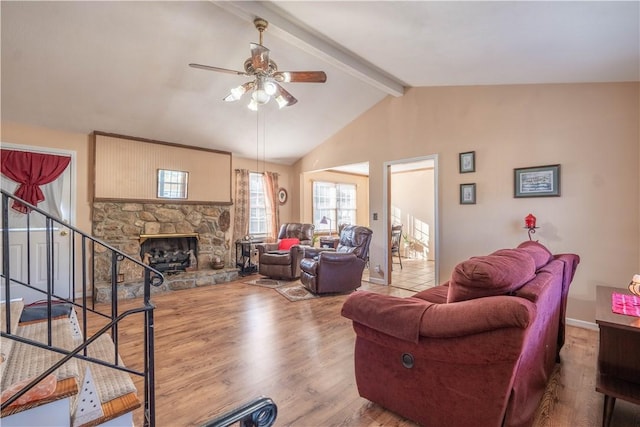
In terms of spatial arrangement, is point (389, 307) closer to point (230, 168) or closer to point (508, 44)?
point (508, 44)

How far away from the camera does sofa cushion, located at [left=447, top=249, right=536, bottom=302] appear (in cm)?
147

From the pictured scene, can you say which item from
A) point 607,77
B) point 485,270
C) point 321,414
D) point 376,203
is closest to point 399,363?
point 321,414

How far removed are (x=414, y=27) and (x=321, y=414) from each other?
3.10 m

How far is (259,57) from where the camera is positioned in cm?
281

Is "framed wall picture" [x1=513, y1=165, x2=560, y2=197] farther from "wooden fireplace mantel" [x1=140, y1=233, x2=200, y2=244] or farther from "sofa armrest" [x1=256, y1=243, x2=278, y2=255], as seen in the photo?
"wooden fireplace mantel" [x1=140, y1=233, x2=200, y2=244]

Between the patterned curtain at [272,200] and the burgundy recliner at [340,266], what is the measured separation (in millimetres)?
2270

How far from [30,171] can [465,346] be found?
5462 mm

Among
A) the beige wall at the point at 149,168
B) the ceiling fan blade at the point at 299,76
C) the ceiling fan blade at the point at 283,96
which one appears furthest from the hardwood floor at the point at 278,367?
the ceiling fan blade at the point at 299,76

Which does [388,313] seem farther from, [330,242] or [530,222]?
[330,242]

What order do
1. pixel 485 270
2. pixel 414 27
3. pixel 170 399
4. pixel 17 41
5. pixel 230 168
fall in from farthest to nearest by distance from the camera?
pixel 230 168, pixel 17 41, pixel 414 27, pixel 170 399, pixel 485 270

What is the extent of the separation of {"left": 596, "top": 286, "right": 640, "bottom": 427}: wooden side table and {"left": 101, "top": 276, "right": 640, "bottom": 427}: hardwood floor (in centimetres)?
25

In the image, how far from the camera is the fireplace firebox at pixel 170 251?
5109 mm

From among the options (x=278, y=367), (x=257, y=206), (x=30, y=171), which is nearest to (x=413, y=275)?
(x=257, y=206)

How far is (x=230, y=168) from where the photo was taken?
615 cm
